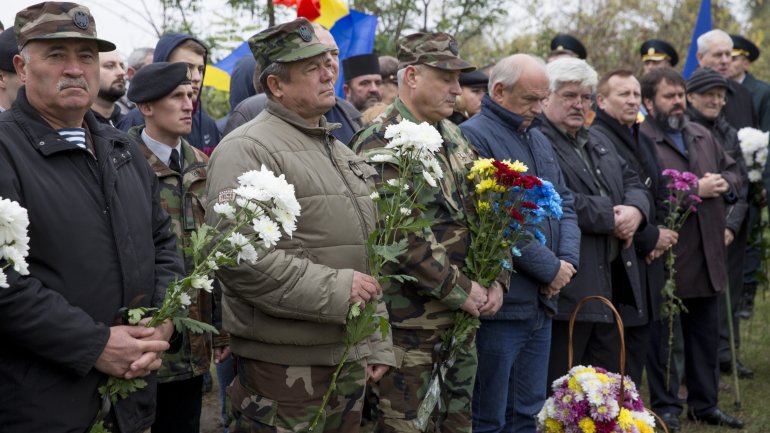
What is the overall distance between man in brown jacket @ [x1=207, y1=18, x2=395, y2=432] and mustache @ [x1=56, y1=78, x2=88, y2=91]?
2.04 feet

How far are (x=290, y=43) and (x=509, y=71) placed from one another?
1.80m

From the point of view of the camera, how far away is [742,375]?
8031 millimetres

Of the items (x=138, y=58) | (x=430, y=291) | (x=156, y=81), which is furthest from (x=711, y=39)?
(x=156, y=81)

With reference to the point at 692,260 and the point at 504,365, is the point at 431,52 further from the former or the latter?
the point at 692,260

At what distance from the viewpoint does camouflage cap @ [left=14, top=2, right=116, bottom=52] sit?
3168 mm

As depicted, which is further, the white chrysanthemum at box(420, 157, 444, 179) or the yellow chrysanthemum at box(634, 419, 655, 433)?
the yellow chrysanthemum at box(634, 419, 655, 433)

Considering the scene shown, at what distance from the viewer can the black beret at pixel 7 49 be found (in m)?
4.14

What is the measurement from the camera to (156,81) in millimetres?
4453

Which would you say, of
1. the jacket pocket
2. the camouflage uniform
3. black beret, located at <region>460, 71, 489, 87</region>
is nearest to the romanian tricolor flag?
black beret, located at <region>460, 71, 489, 87</region>

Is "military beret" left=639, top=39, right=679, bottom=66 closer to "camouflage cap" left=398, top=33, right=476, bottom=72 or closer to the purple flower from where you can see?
the purple flower

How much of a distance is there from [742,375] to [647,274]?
2.40m

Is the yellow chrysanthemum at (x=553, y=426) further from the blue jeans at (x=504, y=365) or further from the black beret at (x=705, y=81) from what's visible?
the black beret at (x=705, y=81)

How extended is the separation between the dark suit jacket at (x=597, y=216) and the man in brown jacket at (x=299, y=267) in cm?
202

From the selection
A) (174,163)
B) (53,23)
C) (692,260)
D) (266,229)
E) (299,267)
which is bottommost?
(692,260)
